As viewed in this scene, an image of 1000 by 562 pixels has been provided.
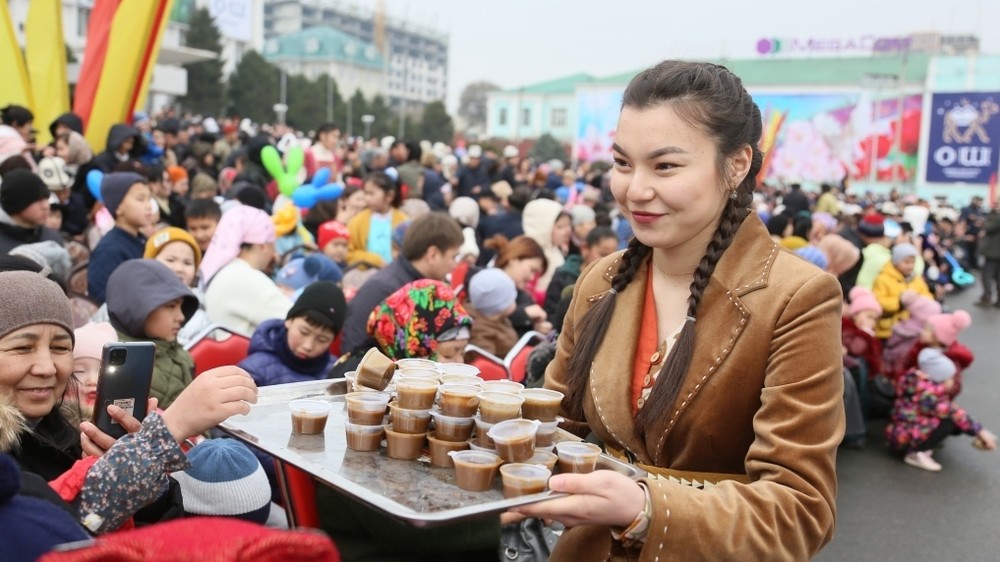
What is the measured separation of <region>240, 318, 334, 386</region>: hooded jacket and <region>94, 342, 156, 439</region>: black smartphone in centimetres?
203

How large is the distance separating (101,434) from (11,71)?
10.3m

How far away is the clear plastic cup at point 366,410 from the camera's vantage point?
1.88 m

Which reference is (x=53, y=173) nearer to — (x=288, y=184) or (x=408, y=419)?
(x=288, y=184)

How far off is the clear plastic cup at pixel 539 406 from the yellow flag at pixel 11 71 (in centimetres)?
1089

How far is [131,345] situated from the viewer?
7.11 feet

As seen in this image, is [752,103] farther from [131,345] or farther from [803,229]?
[803,229]

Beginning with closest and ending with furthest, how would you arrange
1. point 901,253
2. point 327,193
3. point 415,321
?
1. point 415,321
2. point 327,193
3. point 901,253

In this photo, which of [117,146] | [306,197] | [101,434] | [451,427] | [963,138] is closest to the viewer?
[451,427]

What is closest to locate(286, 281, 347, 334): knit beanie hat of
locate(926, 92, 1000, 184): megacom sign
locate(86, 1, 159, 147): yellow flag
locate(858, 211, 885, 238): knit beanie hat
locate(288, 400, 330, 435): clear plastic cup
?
locate(288, 400, 330, 435): clear plastic cup

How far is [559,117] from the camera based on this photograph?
8369 centimetres

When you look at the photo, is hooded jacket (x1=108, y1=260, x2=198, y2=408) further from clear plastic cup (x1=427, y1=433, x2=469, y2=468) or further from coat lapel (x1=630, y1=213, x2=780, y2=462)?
coat lapel (x1=630, y1=213, x2=780, y2=462)

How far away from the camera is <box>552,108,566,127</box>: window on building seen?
273 feet

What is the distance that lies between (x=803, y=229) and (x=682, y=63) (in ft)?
30.3

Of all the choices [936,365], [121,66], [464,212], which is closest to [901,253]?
[936,365]
